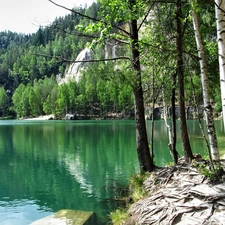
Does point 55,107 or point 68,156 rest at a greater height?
point 55,107

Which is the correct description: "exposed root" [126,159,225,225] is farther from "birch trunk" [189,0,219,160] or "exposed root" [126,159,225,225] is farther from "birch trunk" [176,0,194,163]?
"birch trunk" [176,0,194,163]

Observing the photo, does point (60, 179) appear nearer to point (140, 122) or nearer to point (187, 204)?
point (140, 122)

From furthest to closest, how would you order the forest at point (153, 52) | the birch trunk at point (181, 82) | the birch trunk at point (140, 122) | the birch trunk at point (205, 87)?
the birch trunk at point (140, 122), the birch trunk at point (181, 82), the forest at point (153, 52), the birch trunk at point (205, 87)

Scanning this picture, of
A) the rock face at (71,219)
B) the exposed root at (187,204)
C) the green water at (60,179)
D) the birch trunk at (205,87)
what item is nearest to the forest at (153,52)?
the birch trunk at (205,87)

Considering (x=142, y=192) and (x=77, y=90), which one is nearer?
(x=142, y=192)

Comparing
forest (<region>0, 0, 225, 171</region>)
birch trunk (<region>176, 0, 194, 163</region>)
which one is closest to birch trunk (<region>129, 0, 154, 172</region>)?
forest (<region>0, 0, 225, 171</region>)

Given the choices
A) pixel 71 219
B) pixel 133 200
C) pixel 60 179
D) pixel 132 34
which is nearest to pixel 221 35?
pixel 132 34

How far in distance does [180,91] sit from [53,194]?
9.55 m

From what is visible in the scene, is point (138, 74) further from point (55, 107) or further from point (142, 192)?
point (55, 107)

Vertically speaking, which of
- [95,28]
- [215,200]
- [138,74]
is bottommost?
[215,200]

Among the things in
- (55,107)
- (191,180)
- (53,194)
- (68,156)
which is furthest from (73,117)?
(191,180)

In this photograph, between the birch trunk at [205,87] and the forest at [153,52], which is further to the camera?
the forest at [153,52]

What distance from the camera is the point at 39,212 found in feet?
45.9

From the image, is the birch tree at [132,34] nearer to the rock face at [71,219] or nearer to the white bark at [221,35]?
the rock face at [71,219]
